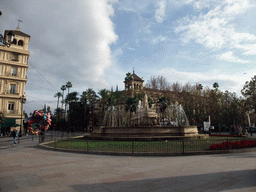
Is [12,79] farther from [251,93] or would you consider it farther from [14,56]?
[251,93]

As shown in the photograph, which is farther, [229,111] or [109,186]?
[229,111]

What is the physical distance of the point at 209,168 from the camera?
700 cm

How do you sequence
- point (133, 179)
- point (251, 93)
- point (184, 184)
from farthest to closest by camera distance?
1. point (251, 93)
2. point (133, 179)
3. point (184, 184)

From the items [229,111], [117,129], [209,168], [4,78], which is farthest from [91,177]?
[229,111]

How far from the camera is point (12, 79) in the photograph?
38094 mm

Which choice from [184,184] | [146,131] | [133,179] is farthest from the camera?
[146,131]

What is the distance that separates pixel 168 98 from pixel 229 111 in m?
16.4

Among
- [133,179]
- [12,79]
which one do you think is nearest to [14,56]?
[12,79]

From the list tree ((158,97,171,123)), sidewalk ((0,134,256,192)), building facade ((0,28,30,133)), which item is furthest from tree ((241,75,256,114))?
building facade ((0,28,30,133))

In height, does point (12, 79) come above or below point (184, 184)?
above

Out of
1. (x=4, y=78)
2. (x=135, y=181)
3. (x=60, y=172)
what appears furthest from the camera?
(x=4, y=78)

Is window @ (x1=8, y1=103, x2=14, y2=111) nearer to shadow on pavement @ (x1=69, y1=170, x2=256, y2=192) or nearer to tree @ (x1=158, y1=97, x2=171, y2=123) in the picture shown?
tree @ (x1=158, y1=97, x2=171, y2=123)

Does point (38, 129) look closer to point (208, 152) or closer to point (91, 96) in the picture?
point (208, 152)

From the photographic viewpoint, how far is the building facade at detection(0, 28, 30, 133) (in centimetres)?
3675
